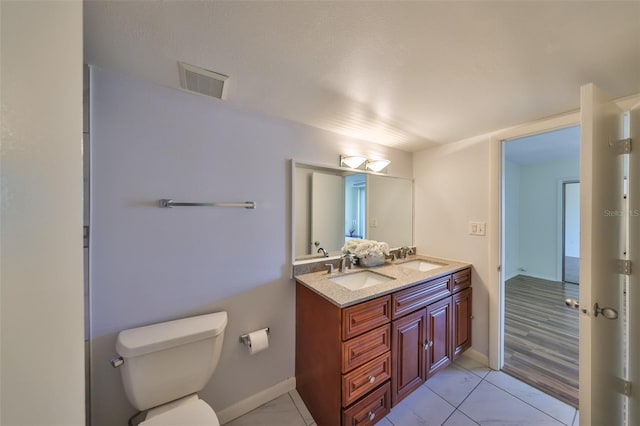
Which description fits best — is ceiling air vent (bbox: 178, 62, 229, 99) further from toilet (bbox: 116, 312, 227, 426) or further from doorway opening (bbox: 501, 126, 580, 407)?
doorway opening (bbox: 501, 126, 580, 407)

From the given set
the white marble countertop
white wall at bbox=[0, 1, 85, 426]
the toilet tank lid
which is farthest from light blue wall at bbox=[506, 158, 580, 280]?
white wall at bbox=[0, 1, 85, 426]

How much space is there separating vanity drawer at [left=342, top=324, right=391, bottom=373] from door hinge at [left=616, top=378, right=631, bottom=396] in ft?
3.96

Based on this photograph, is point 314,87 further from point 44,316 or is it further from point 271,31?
point 44,316

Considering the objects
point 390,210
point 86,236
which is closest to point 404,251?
point 390,210

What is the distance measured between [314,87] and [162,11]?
28.6 inches

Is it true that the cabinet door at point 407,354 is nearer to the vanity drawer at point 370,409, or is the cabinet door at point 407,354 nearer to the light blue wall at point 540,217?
the vanity drawer at point 370,409

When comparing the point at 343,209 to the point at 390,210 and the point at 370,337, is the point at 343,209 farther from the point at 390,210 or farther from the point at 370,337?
the point at 370,337

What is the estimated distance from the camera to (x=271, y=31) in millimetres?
895

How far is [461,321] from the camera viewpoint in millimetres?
1980

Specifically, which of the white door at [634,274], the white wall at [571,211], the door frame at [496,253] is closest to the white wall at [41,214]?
the white door at [634,274]

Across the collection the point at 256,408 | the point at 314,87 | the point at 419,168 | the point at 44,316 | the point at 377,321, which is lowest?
the point at 256,408

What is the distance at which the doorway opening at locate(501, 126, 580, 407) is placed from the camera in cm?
201

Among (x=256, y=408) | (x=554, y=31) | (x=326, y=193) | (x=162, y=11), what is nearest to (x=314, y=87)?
(x=162, y=11)

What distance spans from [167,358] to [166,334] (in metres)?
0.12
